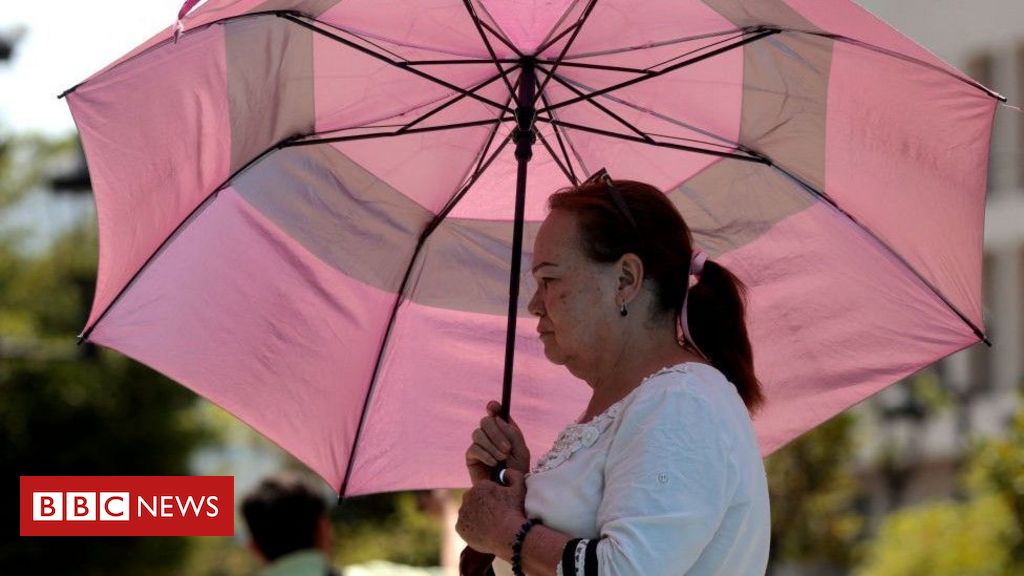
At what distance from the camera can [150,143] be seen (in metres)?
Answer: 4.26

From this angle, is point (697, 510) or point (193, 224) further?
point (193, 224)

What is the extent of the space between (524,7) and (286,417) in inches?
47.1

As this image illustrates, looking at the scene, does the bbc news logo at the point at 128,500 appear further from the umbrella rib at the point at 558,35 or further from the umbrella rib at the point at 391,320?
the umbrella rib at the point at 558,35

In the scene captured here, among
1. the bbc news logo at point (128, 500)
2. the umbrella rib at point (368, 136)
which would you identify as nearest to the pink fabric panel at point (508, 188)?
the umbrella rib at point (368, 136)

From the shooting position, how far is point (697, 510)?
3.30 m

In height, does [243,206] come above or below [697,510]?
above

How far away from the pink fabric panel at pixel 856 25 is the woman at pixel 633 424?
536mm

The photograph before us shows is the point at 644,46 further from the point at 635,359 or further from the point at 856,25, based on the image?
the point at 635,359

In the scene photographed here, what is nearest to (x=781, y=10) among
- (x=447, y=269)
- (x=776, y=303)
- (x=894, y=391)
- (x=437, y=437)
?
(x=776, y=303)

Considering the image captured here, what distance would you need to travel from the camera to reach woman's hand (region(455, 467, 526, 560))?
3.55 m

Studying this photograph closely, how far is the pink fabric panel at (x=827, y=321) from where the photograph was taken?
443 centimetres

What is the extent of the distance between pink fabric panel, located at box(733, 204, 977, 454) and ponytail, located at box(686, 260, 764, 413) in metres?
0.64

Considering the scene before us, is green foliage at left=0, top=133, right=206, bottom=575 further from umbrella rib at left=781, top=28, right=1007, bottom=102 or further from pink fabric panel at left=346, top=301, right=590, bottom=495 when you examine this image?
umbrella rib at left=781, top=28, right=1007, bottom=102

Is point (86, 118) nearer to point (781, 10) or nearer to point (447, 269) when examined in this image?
point (447, 269)
